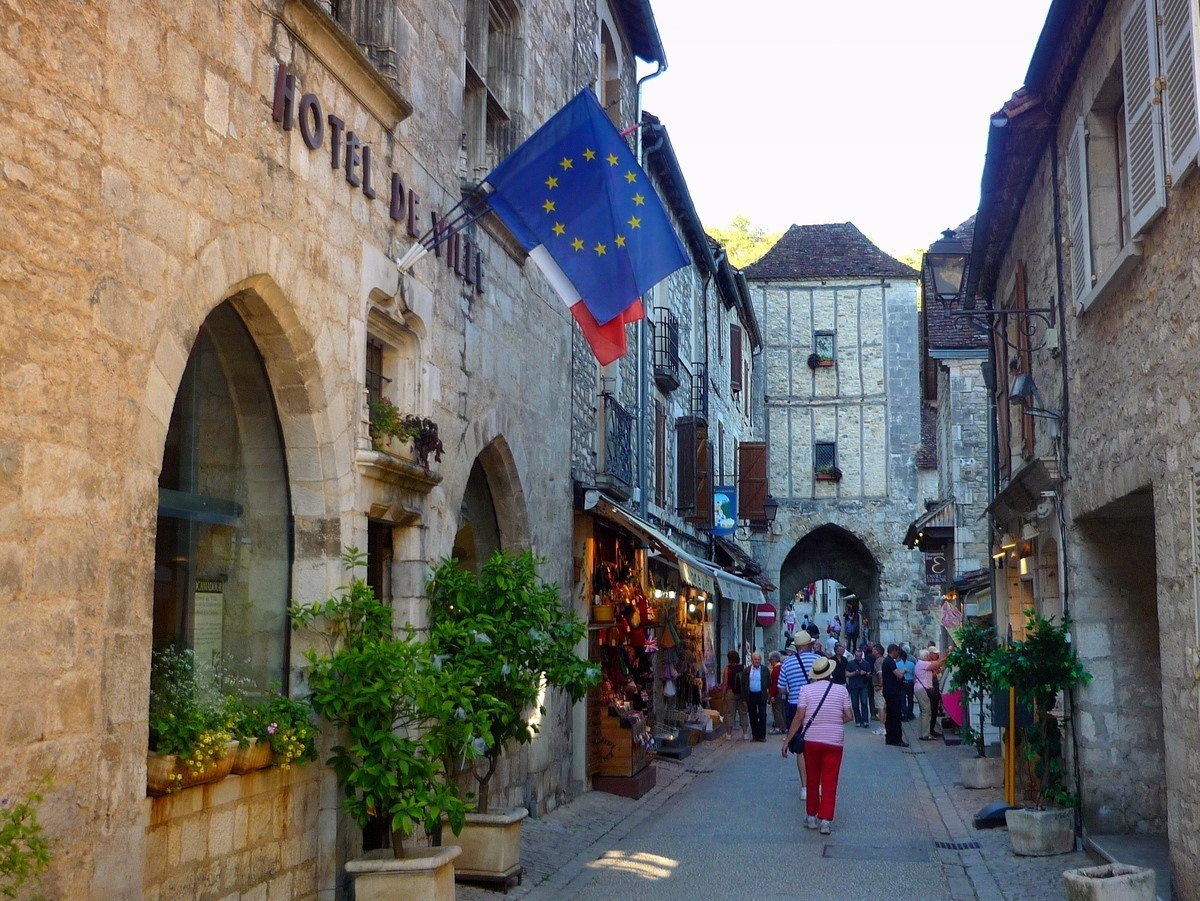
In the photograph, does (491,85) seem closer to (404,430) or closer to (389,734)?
(404,430)

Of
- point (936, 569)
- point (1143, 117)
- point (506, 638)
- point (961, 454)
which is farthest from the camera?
point (936, 569)

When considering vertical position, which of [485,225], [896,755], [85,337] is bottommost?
[896,755]

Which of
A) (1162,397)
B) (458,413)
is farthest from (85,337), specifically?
(1162,397)

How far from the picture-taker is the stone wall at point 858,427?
1331 inches

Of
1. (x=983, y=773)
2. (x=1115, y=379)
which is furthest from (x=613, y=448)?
(x=1115, y=379)

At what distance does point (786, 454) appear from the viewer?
34375mm

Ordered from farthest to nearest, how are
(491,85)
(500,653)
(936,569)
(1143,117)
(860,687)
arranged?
1. (936,569)
2. (860,687)
3. (491,85)
4. (500,653)
5. (1143,117)

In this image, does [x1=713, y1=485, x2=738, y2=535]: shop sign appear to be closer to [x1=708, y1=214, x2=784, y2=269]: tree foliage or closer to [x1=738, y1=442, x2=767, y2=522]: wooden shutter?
[x1=738, y1=442, x2=767, y2=522]: wooden shutter

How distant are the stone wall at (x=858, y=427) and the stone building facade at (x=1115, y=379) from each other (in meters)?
20.8

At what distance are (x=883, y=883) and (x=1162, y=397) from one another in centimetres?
352

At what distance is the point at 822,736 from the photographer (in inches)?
425

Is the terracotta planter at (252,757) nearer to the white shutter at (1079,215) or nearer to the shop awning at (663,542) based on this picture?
the white shutter at (1079,215)

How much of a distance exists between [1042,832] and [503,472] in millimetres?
4682

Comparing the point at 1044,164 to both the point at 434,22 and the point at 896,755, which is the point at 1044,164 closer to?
the point at 434,22
